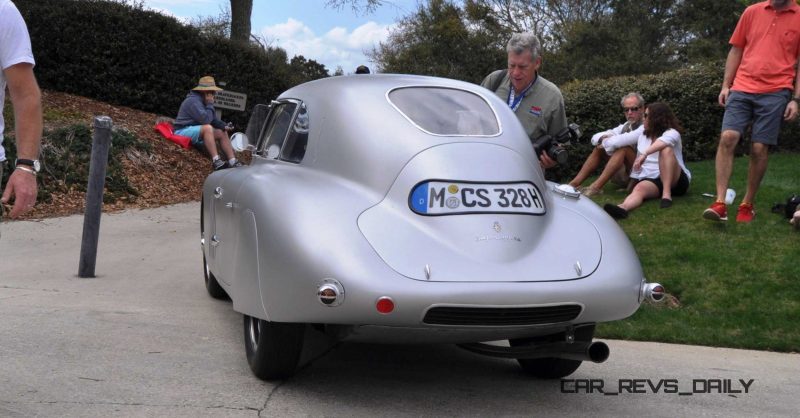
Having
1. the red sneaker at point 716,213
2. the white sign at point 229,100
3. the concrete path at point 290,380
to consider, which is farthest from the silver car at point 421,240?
the white sign at point 229,100

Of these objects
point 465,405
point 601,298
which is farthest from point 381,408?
point 601,298

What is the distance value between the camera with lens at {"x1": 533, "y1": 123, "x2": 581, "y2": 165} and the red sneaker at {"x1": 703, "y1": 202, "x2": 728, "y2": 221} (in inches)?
71.8

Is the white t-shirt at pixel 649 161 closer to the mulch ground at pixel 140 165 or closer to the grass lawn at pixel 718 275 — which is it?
the grass lawn at pixel 718 275

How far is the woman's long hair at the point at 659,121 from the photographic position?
30.7 feet

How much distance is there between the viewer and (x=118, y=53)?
52.1ft

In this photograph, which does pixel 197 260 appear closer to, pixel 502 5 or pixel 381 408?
pixel 381 408

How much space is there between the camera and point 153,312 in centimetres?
630

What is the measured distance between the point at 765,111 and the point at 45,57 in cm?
1187

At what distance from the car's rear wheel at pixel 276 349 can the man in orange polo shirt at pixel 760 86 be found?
4.69 meters

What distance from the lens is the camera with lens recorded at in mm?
6090

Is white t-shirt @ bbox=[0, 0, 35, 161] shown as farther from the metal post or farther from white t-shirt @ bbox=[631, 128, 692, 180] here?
white t-shirt @ bbox=[631, 128, 692, 180]

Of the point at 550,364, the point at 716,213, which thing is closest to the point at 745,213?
the point at 716,213

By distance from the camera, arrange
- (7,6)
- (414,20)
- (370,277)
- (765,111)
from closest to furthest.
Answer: (7,6), (370,277), (765,111), (414,20)

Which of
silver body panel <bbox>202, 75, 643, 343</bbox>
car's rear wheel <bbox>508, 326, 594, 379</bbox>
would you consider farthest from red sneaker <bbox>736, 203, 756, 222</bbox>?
car's rear wheel <bbox>508, 326, 594, 379</bbox>
